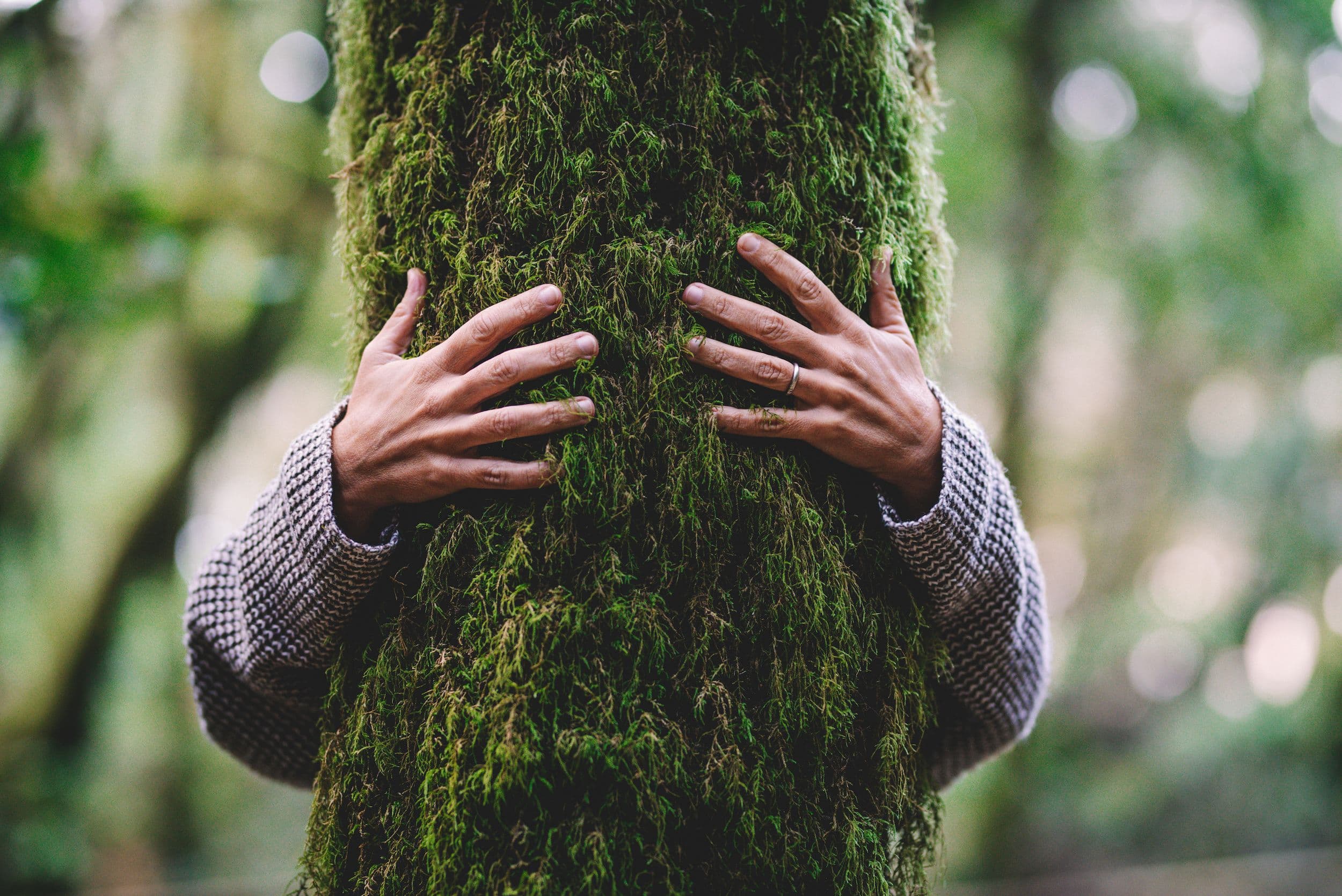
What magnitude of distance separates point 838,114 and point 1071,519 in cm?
695

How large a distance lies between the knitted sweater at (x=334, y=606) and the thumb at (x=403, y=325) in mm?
107

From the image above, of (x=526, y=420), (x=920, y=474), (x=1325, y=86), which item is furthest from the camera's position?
(x=1325, y=86)

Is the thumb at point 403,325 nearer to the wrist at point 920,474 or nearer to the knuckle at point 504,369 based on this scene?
the knuckle at point 504,369

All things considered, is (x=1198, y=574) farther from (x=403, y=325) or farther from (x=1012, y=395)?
(x=403, y=325)

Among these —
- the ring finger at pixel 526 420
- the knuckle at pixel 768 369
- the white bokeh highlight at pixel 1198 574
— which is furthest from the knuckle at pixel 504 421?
the white bokeh highlight at pixel 1198 574

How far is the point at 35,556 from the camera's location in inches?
172

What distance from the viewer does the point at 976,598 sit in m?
1.18

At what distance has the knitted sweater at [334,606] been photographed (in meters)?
1.07

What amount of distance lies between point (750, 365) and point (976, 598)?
1.67ft

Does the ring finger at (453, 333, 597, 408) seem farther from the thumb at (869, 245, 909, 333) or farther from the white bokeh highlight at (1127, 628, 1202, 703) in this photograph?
the white bokeh highlight at (1127, 628, 1202, 703)

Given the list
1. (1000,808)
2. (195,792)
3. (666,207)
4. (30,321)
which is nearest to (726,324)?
(666,207)

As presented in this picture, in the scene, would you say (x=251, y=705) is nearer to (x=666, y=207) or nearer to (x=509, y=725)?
(x=509, y=725)

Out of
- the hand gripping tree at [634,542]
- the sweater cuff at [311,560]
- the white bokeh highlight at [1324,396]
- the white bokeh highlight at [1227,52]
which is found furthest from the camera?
the white bokeh highlight at [1324,396]

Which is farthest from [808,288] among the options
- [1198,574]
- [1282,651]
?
[1198,574]
